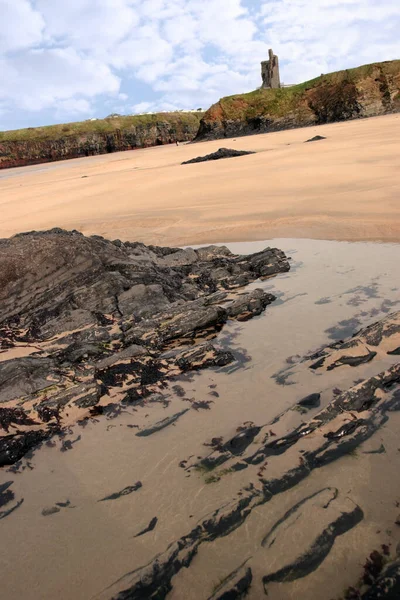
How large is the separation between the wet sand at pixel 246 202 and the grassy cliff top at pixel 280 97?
77.4 feet

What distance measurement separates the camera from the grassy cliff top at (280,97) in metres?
36.8

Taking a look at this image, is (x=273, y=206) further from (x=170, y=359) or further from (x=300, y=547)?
(x=300, y=547)

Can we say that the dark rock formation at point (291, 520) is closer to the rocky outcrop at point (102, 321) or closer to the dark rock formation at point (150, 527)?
the dark rock formation at point (150, 527)

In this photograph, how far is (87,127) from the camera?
216ft

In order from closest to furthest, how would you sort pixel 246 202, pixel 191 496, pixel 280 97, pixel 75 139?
pixel 191 496, pixel 246 202, pixel 280 97, pixel 75 139

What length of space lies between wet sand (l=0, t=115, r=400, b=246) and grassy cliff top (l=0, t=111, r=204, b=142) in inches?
2060

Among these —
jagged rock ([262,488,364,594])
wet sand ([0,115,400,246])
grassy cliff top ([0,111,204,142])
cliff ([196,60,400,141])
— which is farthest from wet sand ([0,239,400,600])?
grassy cliff top ([0,111,204,142])

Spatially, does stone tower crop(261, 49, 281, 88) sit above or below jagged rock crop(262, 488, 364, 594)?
above

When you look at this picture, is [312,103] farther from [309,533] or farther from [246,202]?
[309,533]

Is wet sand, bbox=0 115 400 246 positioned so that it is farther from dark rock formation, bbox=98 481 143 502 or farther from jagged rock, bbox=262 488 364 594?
dark rock formation, bbox=98 481 143 502

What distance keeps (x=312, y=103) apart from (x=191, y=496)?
40.9m

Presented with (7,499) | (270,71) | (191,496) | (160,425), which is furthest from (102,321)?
(270,71)

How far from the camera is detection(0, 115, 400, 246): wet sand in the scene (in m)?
8.17

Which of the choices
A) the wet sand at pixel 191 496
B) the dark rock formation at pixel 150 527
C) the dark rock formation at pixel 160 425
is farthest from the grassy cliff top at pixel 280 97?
the dark rock formation at pixel 150 527
